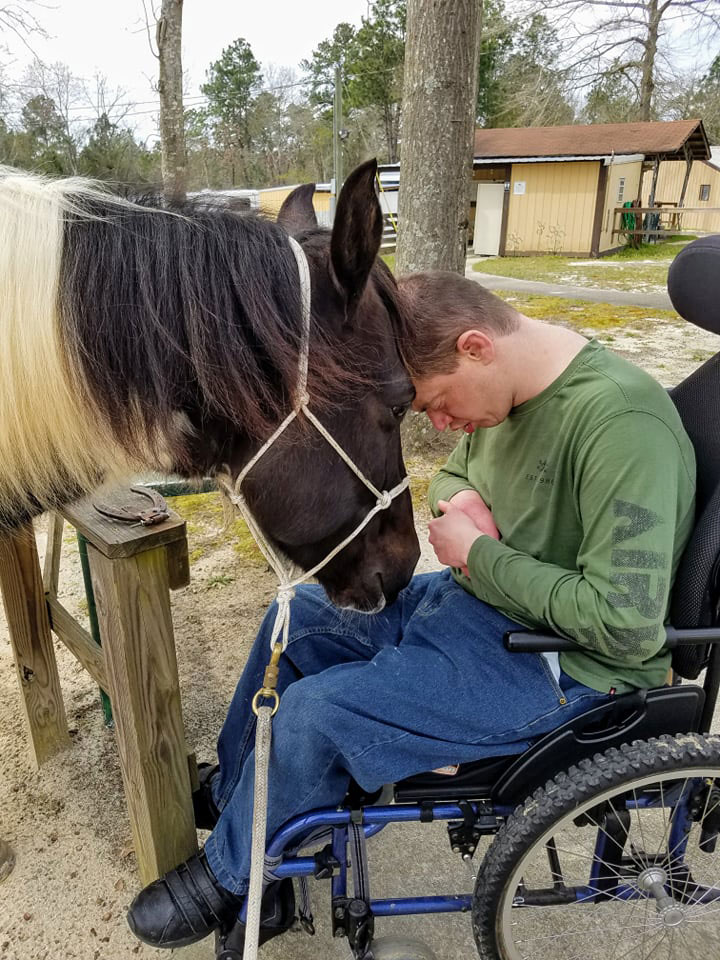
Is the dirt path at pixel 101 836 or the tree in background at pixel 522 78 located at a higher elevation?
the tree in background at pixel 522 78

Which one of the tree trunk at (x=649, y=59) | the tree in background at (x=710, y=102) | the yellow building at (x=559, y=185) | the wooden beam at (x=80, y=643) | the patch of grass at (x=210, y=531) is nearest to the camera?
the wooden beam at (x=80, y=643)

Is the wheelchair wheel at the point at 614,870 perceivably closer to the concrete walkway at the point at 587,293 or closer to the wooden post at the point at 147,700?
the wooden post at the point at 147,700

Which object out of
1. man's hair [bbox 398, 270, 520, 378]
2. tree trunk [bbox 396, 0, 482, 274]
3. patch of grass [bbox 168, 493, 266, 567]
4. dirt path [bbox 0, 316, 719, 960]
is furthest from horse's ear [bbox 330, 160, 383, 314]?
tree trunk [bbox 396, 0, 482, 274]

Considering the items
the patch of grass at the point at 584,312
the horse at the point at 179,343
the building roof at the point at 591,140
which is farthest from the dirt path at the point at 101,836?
the building roof at the point at 591,140

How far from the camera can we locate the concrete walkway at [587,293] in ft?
34.7

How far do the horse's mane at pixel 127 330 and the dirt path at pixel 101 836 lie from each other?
1264 millimetres

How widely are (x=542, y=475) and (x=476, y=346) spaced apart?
32 cm

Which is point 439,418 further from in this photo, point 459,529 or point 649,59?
point 649,59

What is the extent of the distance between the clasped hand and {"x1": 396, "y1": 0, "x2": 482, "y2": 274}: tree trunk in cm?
280

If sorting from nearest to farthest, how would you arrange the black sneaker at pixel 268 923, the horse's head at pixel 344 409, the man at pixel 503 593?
the horse's head at pixel 344 409
the man at pixel 503 593
the black sneaker at pixel 268 923

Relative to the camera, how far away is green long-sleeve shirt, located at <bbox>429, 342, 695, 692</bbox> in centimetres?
120

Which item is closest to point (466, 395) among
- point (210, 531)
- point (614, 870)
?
point (614, 870)

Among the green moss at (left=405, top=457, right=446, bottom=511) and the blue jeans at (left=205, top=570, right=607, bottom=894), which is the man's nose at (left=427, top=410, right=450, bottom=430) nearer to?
the blue jeans at (left=205, top=570, right=607, bottom=894)

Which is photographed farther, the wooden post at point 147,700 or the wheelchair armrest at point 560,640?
the wooden post at point 147,700
